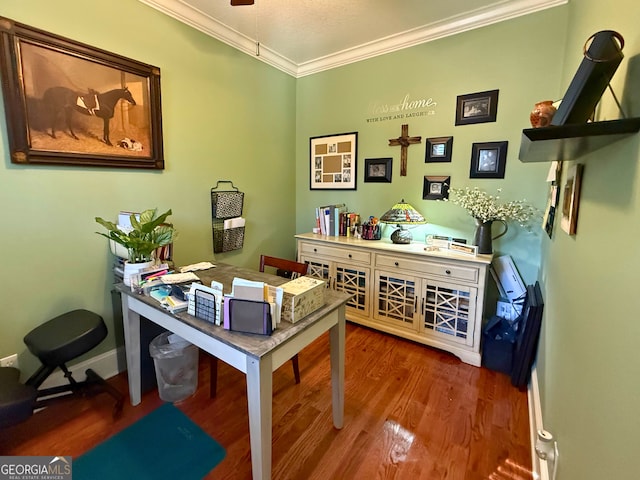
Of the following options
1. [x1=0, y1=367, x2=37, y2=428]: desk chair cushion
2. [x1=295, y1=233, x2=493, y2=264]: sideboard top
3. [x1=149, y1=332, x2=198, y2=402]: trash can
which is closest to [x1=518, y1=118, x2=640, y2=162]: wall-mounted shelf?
[x1=295, y1=233, x2=493, y2=264]: sideboard top

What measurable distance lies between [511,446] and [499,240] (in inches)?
55.4

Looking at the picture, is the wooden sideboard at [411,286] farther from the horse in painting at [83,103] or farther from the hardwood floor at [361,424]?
the horse in painting at [83,103]

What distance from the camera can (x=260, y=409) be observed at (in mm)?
1033

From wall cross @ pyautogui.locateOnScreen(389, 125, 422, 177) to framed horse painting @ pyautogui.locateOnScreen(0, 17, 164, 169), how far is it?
196cm

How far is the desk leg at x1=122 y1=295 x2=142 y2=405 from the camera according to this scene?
5.22 ft

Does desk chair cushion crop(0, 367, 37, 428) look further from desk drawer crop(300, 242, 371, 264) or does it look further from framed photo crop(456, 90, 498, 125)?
framed photo crop(456, 90, 498, 125)

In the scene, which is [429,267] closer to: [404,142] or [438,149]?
[438,149]

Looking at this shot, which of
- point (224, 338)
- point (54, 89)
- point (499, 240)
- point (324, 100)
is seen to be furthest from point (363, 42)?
point (224, 338)

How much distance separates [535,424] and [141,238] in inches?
90.2

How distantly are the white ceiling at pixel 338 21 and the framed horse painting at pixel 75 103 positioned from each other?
1.97 feet

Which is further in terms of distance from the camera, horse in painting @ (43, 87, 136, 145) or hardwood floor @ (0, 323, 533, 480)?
horse in painting @ (43, 87, 136, 145)

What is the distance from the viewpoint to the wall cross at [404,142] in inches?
100

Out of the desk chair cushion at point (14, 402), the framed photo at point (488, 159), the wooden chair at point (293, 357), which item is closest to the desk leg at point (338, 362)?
the wooden chair at point (293, 357)

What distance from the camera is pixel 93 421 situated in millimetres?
1600
